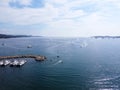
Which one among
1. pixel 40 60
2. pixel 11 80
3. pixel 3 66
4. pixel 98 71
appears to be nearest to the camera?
pixel 11 80

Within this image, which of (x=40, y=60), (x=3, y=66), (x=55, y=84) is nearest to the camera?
(x=55, y=84)

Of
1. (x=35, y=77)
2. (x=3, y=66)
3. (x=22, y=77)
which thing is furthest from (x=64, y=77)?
(x=3, y=66)

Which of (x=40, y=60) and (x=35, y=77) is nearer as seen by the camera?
(x=35, y=77)

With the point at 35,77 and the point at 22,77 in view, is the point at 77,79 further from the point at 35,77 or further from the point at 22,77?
the point at 22,77

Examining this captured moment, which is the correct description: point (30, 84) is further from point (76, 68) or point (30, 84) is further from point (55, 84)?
point (76, 68)

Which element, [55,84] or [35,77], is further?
[35,77]

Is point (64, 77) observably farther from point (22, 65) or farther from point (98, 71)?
point (22, 65)

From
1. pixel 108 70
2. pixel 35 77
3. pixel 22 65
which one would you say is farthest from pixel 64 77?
pixel 22 65

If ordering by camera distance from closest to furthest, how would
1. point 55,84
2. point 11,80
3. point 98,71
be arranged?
point 55,84
point 11,80
point 98,71

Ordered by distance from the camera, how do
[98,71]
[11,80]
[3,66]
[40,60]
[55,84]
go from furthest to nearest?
[40,60] < [3,66] < [98,71] < [11,80] < [55,84]
